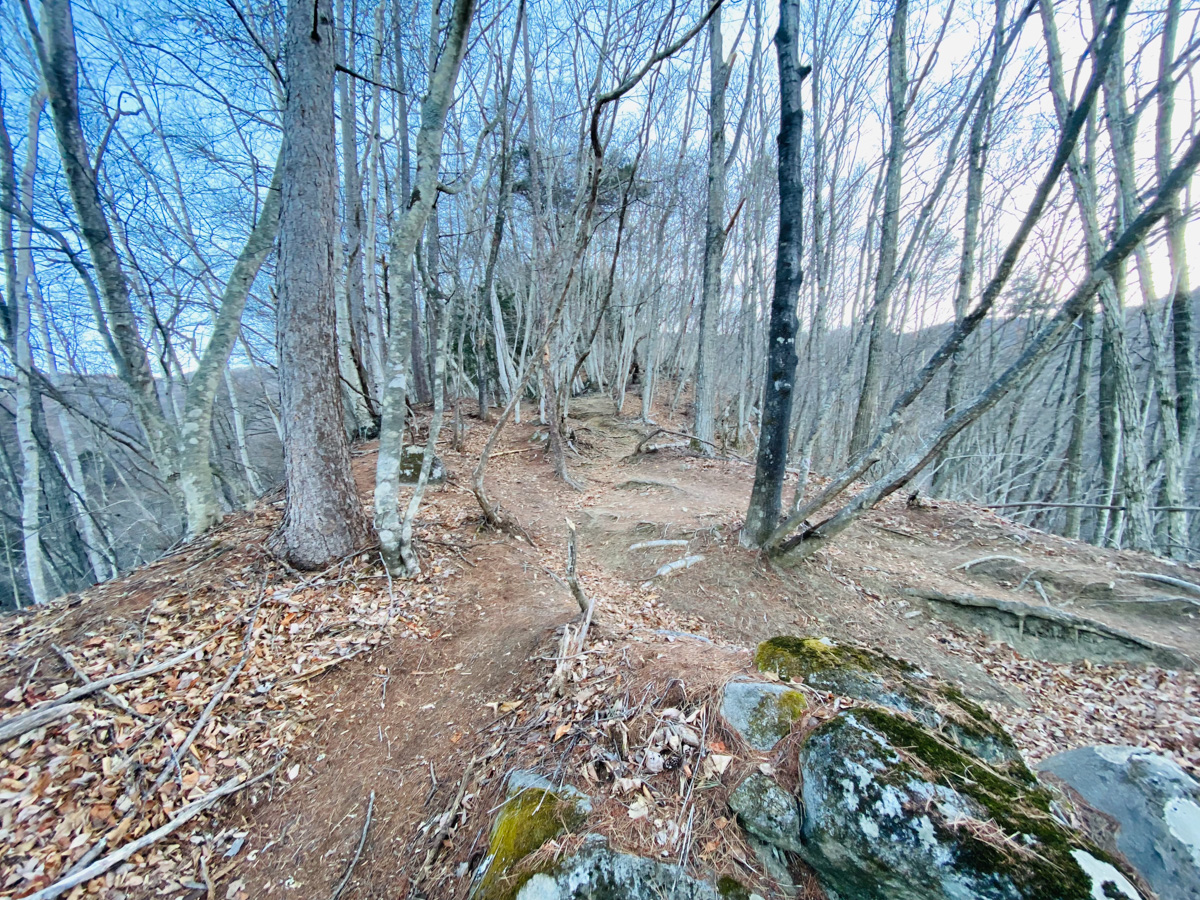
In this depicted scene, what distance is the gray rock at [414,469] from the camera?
23.1 ft

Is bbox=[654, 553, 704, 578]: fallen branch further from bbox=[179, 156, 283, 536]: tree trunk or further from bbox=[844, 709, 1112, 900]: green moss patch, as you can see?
bbox=[179, 156, 283, 536]: tree trunk

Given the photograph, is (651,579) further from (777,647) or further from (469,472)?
(469,472)

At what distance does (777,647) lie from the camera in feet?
8.63

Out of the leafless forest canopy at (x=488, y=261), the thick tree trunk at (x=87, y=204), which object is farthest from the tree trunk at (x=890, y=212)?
the thick tree trunk at (x=87, y=204)

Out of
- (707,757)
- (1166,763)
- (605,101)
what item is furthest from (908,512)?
(605,101)

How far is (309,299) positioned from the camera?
3.84 meters

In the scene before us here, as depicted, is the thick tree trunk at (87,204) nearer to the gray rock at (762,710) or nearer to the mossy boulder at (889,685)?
the gray rock at (762,710)

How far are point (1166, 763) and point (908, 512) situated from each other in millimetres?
5589

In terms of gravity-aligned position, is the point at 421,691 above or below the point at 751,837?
below

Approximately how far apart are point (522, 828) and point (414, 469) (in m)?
6.01

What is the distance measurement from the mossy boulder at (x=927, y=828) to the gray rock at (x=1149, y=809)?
35 cm

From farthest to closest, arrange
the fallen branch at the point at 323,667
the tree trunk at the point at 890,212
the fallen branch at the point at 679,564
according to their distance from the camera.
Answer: the tree trunk at the point at 890,212 < the fallen branch at the point at 679,564 < the fallen branch at the point at 323,667

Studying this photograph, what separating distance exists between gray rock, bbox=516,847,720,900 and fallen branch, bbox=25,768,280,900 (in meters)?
2.04

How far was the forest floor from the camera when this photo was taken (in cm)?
216
